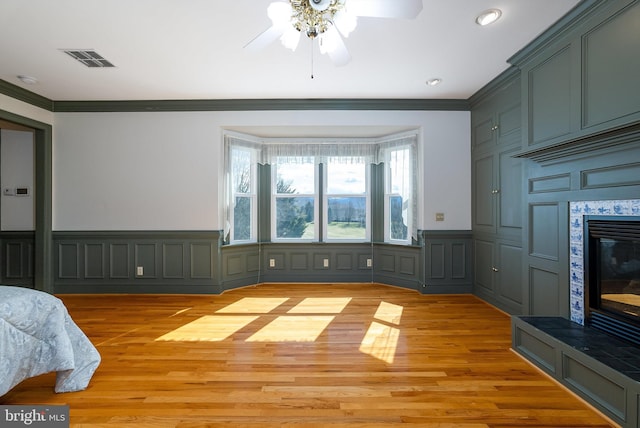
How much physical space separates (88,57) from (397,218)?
4.28 metres

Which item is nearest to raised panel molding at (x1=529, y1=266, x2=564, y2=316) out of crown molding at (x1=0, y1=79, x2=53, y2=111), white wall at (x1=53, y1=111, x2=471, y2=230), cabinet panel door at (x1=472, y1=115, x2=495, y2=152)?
white wall at (x1=53, y1=111, x2=471, y2=230)

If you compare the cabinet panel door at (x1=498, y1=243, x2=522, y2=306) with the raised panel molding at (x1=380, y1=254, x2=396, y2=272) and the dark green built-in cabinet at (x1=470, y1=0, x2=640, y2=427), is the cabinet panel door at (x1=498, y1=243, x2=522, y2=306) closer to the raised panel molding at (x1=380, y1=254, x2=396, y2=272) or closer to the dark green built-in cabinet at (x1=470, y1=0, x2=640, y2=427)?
the dark green built-in cabinet at (x1=470, y1=0, x2=640, y2=427)

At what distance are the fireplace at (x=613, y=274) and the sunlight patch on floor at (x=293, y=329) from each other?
223cm

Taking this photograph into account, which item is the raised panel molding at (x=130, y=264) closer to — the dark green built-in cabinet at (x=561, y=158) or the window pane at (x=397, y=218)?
the window pane at (x=397, y=218)

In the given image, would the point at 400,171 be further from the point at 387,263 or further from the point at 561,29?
the point at 561,29

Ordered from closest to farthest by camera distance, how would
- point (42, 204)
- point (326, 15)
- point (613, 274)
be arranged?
point (326, 15)
point (613, 274)
point (42, 204)

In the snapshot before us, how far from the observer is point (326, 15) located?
1.82 m

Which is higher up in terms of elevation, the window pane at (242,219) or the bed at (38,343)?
the window pane at (242,219)

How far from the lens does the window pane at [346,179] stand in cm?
521

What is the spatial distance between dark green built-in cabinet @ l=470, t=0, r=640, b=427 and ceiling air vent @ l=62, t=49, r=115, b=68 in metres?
4.14

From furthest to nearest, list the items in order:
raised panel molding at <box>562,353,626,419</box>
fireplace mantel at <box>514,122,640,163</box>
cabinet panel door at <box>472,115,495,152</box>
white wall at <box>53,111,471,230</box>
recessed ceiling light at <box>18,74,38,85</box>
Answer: white wall at <box>53,111,471,230</box> → cabinet panel door at <box>472,115,495,152</box> → recessed ceiling light at <box>18,74,38,85</box> → fireplace mantel at <box>514,122,640,163</box> → raised panel molding at <box>562,353,626,419</box>

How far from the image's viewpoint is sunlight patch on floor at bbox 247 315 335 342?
9.71 feet

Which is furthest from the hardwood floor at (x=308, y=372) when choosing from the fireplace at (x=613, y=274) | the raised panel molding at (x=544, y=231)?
the raised panel molding at (x=544, y=231)

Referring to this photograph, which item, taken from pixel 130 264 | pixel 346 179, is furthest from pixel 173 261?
pixel 346 179
